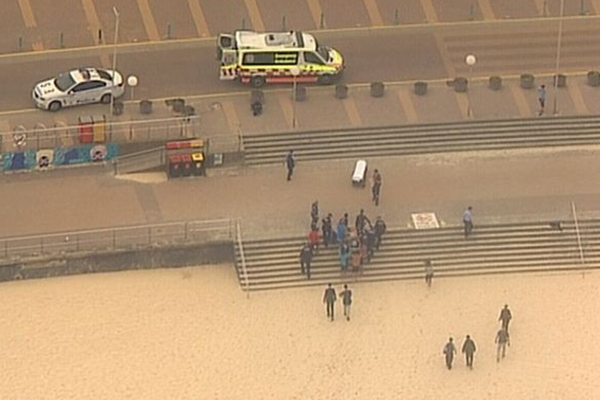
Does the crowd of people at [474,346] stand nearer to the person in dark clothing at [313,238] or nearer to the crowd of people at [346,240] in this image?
the crowd of people at [346,240]

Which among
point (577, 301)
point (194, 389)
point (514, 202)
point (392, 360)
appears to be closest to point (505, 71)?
point (514, 202)

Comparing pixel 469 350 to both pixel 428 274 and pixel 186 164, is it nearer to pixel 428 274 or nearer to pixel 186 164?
pixel 428 274

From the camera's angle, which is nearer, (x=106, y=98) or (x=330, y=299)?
(x=330, y=299)

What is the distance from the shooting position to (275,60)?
54.0 m

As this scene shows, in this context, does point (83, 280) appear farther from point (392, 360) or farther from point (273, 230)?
point (392, 360)

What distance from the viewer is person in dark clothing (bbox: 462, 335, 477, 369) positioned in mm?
44281

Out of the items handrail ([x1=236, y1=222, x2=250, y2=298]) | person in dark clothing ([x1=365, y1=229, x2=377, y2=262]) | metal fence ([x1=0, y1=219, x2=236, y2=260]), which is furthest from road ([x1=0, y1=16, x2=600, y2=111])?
person in dark clothing ([x1=365, y1=229, x2=377, y2=262])

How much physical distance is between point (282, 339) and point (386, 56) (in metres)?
14.4

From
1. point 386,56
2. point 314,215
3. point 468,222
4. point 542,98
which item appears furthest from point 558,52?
point 314,215

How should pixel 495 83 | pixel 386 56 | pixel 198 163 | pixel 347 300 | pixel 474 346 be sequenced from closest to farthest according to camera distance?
pixel 474 346, pixel 347 300, pixel 198 163, pixel 495 83, pixel 386 56

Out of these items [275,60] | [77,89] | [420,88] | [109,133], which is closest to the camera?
[109,133]

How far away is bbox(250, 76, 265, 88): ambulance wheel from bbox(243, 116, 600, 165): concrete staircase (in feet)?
9.37

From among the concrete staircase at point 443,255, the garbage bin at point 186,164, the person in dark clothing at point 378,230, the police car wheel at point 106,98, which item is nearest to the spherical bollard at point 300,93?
the garbage bin at point 186,164

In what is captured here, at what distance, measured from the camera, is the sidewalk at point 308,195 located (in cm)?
4919
